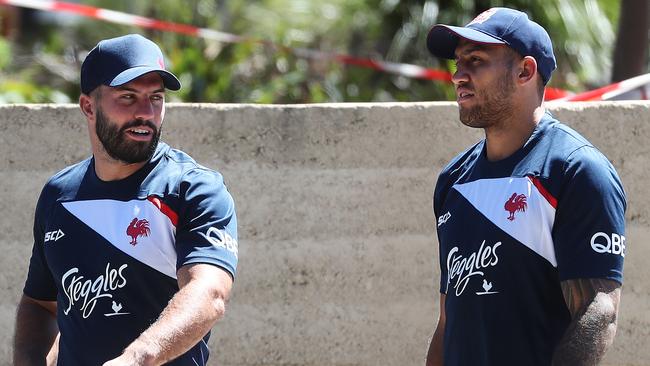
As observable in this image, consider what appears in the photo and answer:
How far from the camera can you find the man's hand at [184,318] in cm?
298

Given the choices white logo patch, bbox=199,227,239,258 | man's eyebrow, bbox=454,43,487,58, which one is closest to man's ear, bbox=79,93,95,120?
white logo patch, bbox=199,227,239,258

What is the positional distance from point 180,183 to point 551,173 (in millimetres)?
1134

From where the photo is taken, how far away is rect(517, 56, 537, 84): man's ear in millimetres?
3338

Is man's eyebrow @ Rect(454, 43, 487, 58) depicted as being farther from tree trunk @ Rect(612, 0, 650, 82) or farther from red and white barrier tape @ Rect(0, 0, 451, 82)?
red and white barrier tape @ Rect(0, 0, 451, 82)

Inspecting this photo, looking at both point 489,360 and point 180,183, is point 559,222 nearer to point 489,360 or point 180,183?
point 489,360

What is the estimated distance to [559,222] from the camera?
3.12 m

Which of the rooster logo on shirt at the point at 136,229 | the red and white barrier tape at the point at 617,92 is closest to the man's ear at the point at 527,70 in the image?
the rooster logo on shirt at the point at 136,229

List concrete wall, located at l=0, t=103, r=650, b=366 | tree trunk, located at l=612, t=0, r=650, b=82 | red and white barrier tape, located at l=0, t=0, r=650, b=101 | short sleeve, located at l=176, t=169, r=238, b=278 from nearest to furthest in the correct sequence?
short sleeve, located at l=176, t=169, r=238, b=278 < concrete wall, located at l=0, t=103, r=650, b=366 < tree trunk, located at l=612, t=0, r=650, b=82 < red and white barrier tape, located at l=0, t=0, r=650, b=101

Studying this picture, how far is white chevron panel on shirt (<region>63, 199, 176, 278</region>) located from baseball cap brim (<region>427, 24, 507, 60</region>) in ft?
3.43

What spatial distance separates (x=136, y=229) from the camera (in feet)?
11.1

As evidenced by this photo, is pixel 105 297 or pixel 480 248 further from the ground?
pixel 480 248

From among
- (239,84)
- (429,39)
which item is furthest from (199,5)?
(429,39)

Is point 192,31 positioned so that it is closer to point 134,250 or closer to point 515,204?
point 134,250

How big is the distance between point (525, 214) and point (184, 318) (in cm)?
102
